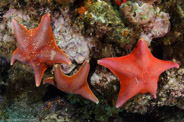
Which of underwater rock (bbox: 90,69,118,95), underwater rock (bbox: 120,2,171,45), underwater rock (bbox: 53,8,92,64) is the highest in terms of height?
underwater rock (bbox: 120,2,171,45)

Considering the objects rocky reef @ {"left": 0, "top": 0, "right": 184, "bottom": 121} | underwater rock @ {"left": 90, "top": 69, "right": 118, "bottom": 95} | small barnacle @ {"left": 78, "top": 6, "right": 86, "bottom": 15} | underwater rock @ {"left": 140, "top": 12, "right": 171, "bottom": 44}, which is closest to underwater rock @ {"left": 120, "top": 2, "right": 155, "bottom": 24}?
rocky reef @ {"left": 0, "top": 0, "right": 184, "bottom": 121}

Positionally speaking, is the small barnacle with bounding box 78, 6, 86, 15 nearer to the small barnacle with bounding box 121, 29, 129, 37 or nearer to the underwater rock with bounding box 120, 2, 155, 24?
the underwater rock with bounding box 120, 2, 155, 24

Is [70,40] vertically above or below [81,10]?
below

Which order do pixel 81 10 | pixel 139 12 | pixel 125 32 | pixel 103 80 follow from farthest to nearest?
pixel 103 80, pixel 81 10, pixel 125 32, pixel 139 12

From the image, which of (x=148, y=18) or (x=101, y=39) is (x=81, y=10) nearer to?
(x=101, y=39)

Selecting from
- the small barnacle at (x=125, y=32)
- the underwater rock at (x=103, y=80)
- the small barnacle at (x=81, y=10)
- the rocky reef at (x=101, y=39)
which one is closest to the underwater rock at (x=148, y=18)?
the rocky reef at (x=101, y=39)

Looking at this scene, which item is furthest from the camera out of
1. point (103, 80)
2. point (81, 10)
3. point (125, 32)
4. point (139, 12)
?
point (103, 80)

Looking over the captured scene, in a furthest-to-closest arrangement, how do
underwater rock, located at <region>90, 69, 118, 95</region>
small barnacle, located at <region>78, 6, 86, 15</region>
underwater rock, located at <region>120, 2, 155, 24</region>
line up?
underwater rock, located at <region>90, 69, 118, 95</region> → small barnacle, located at <region>78, 6, 86, 15</region> → underwater rock, located at <region>120, 2, 155, 24</region>

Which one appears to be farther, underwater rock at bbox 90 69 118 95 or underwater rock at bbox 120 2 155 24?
underwater rock at bbox 90 69 118 95

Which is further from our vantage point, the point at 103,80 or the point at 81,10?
the point at 103,80

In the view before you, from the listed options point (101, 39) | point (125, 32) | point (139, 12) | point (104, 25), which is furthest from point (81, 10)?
point (139, 12)
